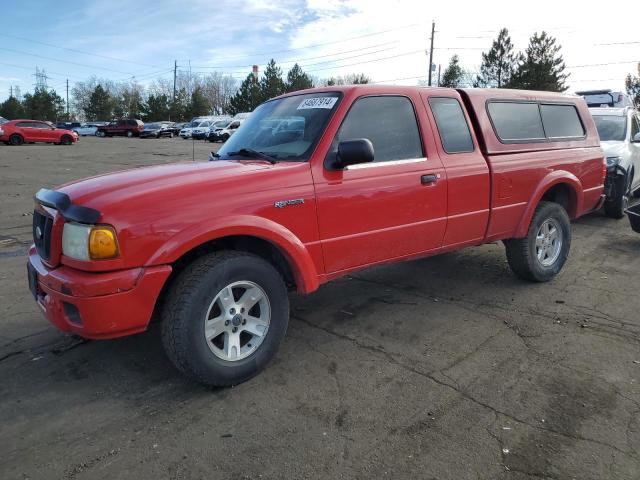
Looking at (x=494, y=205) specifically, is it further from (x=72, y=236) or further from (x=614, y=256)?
(x=72, y=236)

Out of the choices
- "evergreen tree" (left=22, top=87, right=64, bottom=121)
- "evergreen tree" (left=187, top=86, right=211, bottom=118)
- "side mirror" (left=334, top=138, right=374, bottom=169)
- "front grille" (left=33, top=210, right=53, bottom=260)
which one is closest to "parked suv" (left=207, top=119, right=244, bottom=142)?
"front grille" (left=33, top=210, right=53, bottom=260)

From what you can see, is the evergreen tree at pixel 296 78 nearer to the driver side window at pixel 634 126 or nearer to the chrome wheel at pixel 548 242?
the driver side window at pixel 634 126

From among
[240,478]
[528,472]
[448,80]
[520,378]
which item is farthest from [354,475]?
[448,80]

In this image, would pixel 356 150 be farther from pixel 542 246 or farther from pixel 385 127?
pixel 542 246

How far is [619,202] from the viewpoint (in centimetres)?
862

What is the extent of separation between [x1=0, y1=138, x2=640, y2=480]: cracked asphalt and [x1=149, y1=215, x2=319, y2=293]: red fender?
0.69 metres

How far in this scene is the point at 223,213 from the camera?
3078 millimetres

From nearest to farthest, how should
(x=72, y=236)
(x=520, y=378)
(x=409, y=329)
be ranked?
1. (x=72, y=236)
2. (x=520, y=378)
3. (x=409, y=329)

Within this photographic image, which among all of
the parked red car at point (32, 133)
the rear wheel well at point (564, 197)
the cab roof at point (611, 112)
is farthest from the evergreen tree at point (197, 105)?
the rear wheel well at point (564, 197)

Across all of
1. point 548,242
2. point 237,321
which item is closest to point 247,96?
point 548,242

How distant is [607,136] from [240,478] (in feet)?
30.9

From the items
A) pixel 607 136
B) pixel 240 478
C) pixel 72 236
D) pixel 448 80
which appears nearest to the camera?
pixel 240 478

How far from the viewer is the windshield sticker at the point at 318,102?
3.83 metres

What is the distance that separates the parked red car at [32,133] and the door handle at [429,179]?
3110 cm
